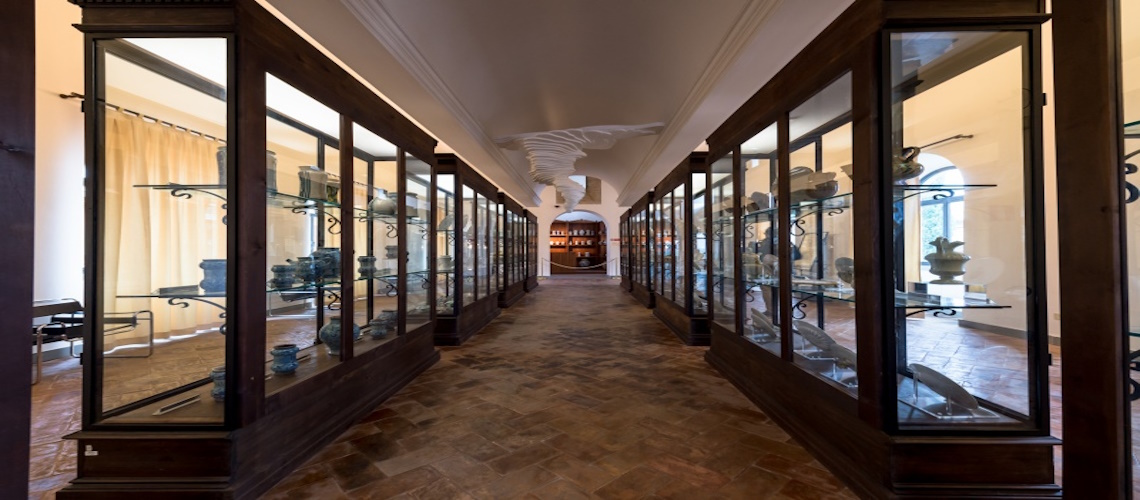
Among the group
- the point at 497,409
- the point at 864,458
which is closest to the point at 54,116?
the point at 497,409

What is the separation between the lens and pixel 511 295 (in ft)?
27.4

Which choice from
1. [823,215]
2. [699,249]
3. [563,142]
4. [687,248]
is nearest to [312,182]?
[823,215]

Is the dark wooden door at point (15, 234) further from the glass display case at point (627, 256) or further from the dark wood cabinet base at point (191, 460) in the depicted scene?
the glass display case at point (627, 256)

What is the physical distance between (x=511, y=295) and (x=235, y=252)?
22.0 feet

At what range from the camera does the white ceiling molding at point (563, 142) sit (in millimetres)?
6086

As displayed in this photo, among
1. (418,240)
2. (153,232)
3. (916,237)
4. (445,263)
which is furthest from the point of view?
(445,263)

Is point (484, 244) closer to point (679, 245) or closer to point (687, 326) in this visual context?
point (679, 245)

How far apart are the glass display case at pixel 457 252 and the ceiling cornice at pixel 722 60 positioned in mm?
2892

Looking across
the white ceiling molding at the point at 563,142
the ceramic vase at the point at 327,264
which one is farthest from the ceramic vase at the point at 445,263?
the white ceiling molding at the point at 563,142

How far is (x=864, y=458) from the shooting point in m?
1.80

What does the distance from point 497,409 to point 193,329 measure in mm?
3620

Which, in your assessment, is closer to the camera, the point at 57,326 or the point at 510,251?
the point at 57,326

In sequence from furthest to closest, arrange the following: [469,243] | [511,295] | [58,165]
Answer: [511,295]
[469,243]
[58,165]

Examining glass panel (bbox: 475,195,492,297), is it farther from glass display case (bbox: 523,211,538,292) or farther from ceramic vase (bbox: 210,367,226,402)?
ceramic vase (bbox: 210,367,226,402)
